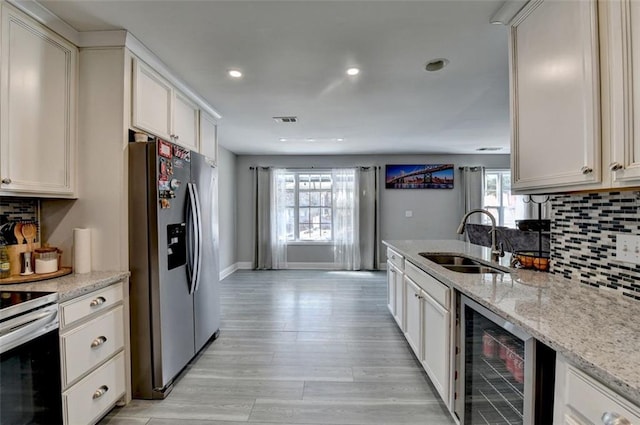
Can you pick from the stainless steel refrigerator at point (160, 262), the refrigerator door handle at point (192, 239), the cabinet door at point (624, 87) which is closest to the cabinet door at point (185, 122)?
the stainless steel refrigerator at point (160, 262)

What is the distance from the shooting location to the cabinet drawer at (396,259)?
2.83 meters

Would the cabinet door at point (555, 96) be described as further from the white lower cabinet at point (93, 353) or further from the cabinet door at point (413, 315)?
the white lower cabinet at point (93, 353)

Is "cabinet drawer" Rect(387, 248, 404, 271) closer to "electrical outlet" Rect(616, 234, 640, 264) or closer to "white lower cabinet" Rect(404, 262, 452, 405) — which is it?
"white lower cabinet" Rect(404, 262, 452, 405)

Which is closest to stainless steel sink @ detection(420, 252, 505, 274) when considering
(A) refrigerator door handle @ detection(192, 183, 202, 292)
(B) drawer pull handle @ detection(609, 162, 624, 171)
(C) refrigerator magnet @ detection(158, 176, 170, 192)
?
(B) drawer pull handle @ detection(609, 162, 624, 171)

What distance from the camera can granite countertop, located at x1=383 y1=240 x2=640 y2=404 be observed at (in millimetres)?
776

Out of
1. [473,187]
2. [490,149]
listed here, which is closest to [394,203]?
[473,187]

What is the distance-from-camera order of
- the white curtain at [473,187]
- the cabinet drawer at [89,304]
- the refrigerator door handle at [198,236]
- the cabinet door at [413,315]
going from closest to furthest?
the cabinet drawer at [89,304]
the cabinet door at [413,315]
the refrigerator door handle at [198,236]
the white curtain at [473,187]

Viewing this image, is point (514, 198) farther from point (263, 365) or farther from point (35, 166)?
point (35, 166)

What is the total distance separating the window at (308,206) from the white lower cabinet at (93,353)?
445 centimetres

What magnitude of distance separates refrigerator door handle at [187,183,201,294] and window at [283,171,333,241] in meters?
3.91

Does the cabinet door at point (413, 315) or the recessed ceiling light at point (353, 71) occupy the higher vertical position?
the recessed ceiling light at point (353, 71)

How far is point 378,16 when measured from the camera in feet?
5.81

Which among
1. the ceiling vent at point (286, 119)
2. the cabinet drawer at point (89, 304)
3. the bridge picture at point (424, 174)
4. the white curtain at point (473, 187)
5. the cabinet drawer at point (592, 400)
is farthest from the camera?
the bridge picture at point (424, 174)

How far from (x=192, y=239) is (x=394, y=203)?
467 centimetres
